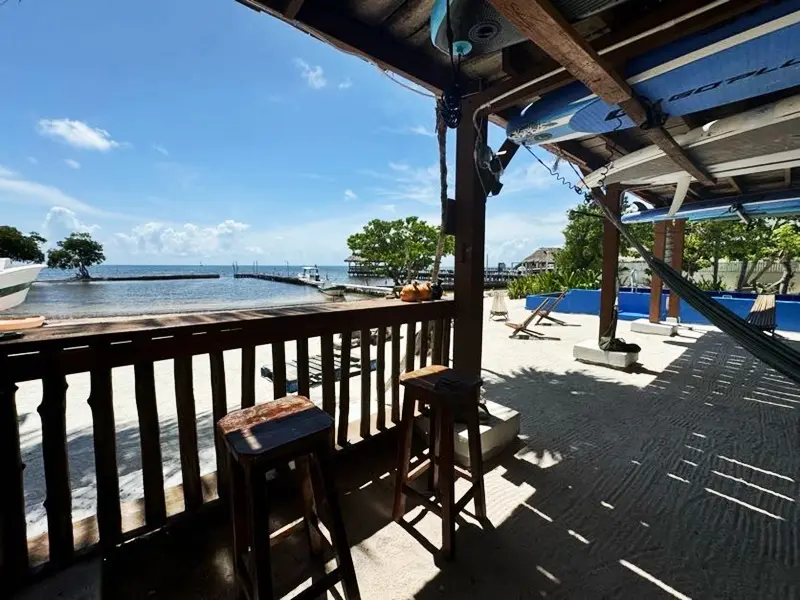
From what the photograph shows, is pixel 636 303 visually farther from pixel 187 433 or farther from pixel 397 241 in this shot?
pixel 397 241

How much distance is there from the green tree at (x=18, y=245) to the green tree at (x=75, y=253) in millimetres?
19408

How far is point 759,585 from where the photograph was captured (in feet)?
4.05

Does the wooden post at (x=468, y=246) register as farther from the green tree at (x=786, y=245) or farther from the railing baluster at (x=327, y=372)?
the green tree at (x=786, y=245)

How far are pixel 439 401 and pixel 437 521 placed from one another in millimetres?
605

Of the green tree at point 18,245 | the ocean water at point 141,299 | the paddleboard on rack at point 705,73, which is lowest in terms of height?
the ocean water at point 141,299

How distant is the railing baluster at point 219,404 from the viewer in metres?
1.44

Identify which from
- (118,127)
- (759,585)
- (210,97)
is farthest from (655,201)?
(118,127)

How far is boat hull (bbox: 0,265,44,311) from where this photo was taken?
476 cm

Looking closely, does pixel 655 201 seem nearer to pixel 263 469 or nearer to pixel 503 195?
pixel 503 195

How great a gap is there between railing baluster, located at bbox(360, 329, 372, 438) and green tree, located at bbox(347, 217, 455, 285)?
22.1 meters

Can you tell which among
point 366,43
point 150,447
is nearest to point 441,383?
point 150,447

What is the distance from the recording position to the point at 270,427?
3.59 ft

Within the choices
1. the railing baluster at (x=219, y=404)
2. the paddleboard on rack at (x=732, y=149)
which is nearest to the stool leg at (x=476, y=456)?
the railing baluster at (x=219, y=404)

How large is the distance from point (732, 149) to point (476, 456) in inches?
126
